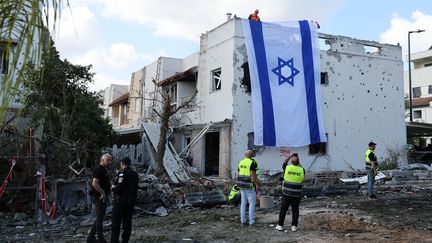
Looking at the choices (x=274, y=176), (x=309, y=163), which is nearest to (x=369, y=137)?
(x=309, y=163)

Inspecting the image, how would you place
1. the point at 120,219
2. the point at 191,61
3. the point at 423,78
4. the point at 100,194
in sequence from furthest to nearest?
the point at 423,78 → the point at 191,61 → the point at 100,194 → the point at 120,219

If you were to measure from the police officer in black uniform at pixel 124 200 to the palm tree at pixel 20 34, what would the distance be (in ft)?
21.2

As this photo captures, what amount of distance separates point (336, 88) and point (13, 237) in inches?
743

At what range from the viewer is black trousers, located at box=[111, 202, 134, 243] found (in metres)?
8.34

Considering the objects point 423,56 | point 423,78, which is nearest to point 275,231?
point 423,78

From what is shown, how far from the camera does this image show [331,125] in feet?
81.3

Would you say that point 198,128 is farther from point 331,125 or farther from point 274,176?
point 331,125

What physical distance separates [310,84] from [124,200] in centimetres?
1656

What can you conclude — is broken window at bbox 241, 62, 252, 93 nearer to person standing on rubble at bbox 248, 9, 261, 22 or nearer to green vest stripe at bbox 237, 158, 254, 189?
person standing on rubble at bbox 248, 9, 261, 22

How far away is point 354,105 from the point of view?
2556 cm

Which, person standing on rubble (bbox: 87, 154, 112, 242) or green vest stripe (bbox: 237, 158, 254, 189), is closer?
person standing on rubble (bbox: 87, 154, 112, 242)

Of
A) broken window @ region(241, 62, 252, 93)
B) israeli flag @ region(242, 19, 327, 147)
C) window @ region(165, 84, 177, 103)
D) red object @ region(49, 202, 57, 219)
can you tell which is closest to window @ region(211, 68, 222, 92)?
broken window @ region(241, 62, 252, 93)

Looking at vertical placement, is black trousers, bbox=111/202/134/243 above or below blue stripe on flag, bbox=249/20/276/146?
below

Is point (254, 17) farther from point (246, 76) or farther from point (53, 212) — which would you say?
point (53, 212)
